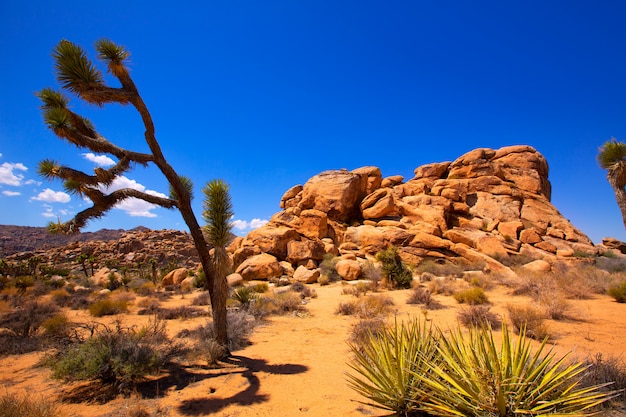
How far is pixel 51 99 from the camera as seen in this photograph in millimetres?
5988

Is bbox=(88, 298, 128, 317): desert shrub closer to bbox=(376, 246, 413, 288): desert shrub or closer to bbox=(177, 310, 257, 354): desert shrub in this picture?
bbox=(177, 310, 257, 354): desert shrub

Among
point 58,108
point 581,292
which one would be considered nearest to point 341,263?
point 581,292

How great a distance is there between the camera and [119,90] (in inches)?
225

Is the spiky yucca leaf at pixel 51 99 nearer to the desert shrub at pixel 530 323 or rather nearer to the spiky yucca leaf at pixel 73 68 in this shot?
the spiky yucca leaf at pixel 73 68

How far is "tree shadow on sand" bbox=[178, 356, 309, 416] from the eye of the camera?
441 centimetres

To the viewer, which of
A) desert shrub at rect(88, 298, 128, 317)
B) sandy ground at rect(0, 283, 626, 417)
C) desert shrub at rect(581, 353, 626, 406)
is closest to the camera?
desert shrub at rect(581, 353, 626, 406)

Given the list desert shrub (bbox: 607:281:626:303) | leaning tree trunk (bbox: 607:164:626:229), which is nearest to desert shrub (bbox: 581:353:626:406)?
desert shrub (bbox: 607:281:626:303)

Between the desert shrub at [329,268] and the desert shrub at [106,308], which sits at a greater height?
the desert shrub at [329,268]

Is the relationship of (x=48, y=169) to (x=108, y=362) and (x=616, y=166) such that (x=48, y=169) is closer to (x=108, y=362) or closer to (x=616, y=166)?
(x=108, y=362)

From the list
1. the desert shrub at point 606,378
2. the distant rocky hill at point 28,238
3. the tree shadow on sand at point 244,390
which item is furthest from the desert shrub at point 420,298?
the distant rocky hill at point 28,238

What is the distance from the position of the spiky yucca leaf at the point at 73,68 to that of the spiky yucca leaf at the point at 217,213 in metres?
2.89

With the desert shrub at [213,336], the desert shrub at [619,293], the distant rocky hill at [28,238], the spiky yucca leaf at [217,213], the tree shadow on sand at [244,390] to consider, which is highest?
the distant rocky hill at [28,238]

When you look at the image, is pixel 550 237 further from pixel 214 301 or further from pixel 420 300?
pixel 214 301

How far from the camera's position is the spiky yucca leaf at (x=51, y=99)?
599 cm
